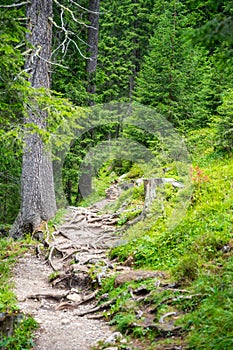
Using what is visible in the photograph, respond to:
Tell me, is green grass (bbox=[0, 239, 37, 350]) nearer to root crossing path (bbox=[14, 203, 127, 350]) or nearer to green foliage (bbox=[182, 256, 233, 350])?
root crossing path (bbox=[14, 203, 127, 350])

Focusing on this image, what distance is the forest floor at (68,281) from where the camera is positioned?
521cm

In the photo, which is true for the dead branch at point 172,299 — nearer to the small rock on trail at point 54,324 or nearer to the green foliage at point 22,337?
the small rock on trail at point 54,324

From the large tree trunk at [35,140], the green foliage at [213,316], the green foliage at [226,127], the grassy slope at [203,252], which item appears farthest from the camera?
the green foliage at [226,127]

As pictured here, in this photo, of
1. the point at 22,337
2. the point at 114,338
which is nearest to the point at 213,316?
the point at 114,338

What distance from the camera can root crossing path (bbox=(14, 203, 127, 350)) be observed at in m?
5.24

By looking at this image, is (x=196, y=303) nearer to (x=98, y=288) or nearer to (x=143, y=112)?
(x=98, y=288)

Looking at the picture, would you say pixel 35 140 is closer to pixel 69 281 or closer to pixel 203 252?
pixel 69 281

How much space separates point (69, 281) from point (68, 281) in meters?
0.03

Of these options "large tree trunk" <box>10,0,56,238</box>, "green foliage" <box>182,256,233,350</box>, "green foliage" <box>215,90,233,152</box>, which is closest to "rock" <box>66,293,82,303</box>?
"green foliage" <box>182,256,233,350</box>

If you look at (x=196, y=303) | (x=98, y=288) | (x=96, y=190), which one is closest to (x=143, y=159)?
(x=96, y=190)

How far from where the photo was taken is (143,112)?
553 inches

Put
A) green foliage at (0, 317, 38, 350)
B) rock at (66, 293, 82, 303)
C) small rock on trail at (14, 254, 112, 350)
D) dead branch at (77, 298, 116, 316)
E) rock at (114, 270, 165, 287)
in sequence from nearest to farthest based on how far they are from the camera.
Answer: green foliage at (0, 317, 38, 350)
small rock on trail at (14, 254, 112, 350)
dead branch at (77, 298, 116, 316)
rock at (114, 270, 165, 287)
rock at (66, 293, 82, 303)

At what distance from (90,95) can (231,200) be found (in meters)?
8.23

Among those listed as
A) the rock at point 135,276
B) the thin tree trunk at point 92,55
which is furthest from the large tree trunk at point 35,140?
the thin tree trunk at point 92,55
